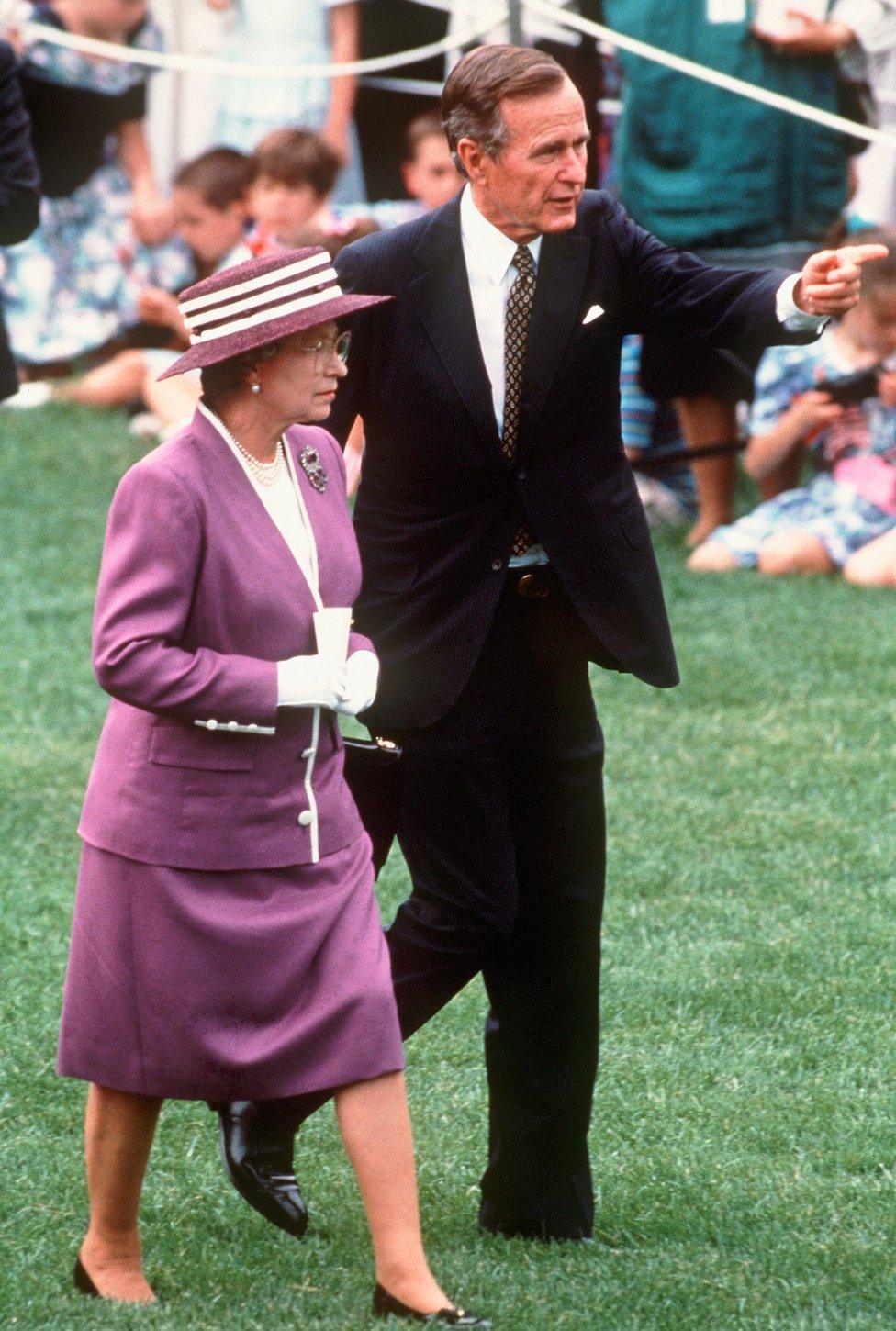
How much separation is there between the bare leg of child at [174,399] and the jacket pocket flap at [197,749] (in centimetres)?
753

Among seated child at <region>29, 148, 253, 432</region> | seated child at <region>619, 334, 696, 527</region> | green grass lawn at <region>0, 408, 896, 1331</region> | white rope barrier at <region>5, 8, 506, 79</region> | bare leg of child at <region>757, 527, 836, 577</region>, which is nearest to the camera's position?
green grass lawn at <region>0, 408, 896, 1331</region>

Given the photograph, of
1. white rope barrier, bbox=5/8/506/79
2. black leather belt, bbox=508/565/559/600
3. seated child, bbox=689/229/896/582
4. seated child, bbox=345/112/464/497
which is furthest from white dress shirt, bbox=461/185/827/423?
seated child, bbox=345/112/464/497

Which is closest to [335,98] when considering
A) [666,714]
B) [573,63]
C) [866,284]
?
[573,63]

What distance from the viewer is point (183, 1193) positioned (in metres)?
4.37

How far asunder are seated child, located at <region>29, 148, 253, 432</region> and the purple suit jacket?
7556 millimetres

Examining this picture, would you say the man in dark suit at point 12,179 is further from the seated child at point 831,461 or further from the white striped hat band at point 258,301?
the seated child at point 831,461

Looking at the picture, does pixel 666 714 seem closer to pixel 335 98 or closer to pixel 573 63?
pixel 573 63

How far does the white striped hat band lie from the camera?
356cm

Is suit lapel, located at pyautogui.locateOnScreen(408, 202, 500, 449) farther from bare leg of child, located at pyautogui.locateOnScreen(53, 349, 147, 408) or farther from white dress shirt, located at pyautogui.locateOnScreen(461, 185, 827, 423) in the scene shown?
bare leg of child, located at pyautogui.locateOnScreen(53, 349, 147, 408)

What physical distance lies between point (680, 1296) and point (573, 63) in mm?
7135

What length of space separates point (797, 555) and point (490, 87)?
18.4 ft

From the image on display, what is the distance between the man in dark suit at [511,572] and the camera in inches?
156

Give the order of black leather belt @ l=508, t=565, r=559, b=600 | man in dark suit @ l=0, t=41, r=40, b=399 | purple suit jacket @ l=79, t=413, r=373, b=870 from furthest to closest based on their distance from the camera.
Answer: man in dark suit @ l=0, t=41, r=40, b=399, black leather belt @ l=508, t=565, r=559, b=600, purple suit jacket @ l=79, t=413, r=373, b=870

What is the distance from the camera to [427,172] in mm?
10992
